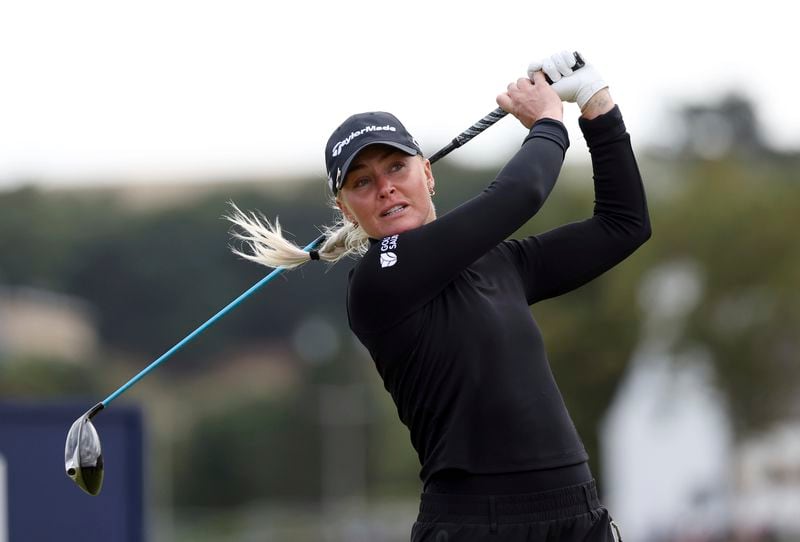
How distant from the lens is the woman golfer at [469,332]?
14.4ft

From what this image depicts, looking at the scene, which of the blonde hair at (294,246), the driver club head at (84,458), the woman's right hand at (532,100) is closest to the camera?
the woman's right hand at (532,100)

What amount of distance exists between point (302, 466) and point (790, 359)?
43052 millimetres

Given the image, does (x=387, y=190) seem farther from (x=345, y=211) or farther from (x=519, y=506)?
(x=519, y=506)

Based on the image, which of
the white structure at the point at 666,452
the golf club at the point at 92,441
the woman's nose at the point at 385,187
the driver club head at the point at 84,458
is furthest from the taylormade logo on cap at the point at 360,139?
the white structure at the point at 666,452

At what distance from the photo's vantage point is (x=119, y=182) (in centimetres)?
9531

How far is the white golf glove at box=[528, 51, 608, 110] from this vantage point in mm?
4789

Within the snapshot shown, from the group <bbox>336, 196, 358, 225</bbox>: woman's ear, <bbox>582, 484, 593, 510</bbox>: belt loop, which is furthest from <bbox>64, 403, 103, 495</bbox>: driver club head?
<bbox>582, 484, 593, 510</bbox>: belt loop

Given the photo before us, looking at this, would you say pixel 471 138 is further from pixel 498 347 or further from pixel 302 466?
pixel 302 466

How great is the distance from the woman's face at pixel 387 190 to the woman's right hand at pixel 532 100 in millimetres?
367

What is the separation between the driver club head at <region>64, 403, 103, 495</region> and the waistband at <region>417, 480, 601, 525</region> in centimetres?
157

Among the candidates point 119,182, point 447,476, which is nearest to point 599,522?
point 447,476

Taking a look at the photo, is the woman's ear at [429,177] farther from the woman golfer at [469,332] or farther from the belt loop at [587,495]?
the belt loop at [587,495]

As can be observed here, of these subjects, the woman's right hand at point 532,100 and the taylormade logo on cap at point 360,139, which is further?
the woman's right hand at point 532,100

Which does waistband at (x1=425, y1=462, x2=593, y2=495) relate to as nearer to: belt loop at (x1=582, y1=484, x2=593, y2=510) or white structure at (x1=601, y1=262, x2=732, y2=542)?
belt loop at (x1=582, y1=484, x2=593, y2=510)
